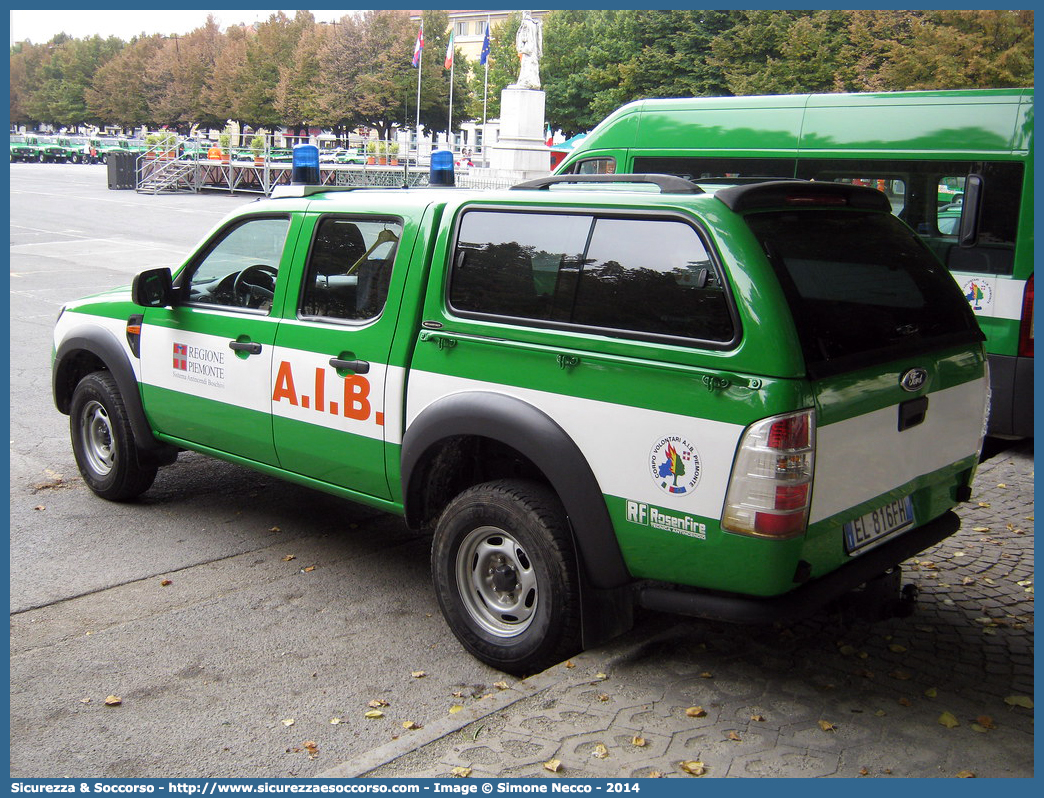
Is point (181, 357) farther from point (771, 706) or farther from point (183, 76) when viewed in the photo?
point (183, 76)

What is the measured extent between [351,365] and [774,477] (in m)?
2.14

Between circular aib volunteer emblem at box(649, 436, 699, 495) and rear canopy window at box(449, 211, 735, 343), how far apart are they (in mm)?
387

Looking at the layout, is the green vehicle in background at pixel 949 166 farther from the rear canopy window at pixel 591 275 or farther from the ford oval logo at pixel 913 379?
the rear canopy window at pixel 591 275

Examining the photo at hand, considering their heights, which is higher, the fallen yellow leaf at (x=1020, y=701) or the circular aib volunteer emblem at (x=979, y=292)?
the circular aib volunteer emblem at (x=979, y=292)

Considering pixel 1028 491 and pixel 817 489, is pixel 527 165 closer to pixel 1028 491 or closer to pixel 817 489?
pixel 1028 491

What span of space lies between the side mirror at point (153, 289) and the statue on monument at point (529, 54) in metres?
29.5

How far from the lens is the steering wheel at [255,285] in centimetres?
540

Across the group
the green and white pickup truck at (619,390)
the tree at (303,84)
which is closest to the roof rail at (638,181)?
the green and white pickup truck at (619,390)

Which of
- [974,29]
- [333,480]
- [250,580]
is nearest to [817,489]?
[333,480]

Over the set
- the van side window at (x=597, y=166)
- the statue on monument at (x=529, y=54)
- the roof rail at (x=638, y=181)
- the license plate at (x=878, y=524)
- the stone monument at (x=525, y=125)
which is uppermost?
→ the statue on monument at (x=529, y=54)

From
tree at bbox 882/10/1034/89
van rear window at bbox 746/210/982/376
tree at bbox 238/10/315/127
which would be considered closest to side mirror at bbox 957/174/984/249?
van rear window at bbox 746/210/982/376

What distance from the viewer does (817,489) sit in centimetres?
353

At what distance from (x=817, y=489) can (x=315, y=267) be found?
9.00ft

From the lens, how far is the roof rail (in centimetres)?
395
